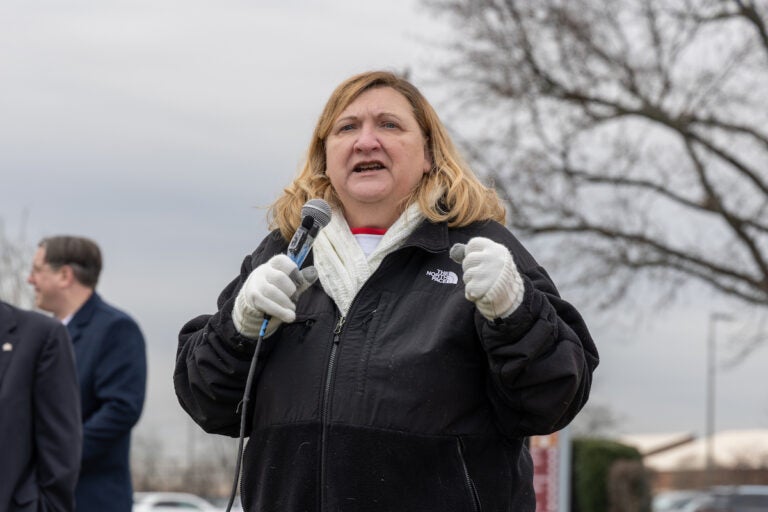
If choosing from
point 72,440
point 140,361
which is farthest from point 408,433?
point 140,361

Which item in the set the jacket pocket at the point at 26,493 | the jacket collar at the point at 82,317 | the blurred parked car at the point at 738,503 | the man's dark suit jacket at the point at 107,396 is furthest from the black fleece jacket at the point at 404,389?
the blurred parked car at the point at 738,503

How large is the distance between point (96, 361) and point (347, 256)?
3.55m

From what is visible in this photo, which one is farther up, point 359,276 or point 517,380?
point 359,276

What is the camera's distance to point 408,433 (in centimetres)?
346

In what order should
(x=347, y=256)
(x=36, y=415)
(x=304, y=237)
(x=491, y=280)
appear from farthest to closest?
(x=36, y=415)
(x=347, y=256)
(x=304, y=237)
(x=491, y=280)

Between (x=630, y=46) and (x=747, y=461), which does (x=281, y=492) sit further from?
(x=747, y=461)

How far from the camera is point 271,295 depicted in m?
3.49

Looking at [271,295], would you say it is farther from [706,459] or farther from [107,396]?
[706,459]

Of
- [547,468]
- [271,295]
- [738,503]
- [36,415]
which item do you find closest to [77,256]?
[36,415]

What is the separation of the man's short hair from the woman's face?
362cm

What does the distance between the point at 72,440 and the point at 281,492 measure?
2.43m

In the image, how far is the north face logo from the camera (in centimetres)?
365

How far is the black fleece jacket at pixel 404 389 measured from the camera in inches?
136

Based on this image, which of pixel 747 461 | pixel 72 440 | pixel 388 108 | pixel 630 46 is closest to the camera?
pixel 388 108
